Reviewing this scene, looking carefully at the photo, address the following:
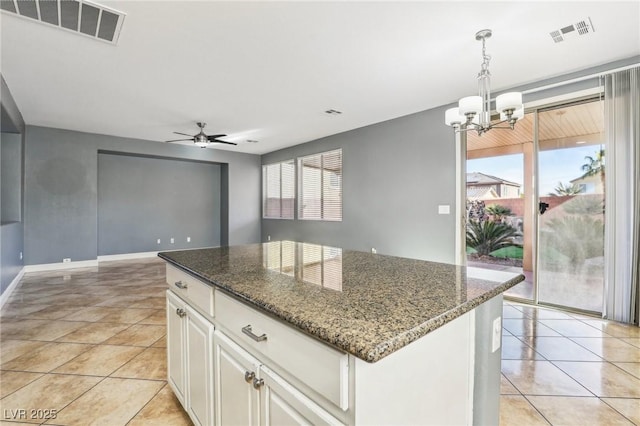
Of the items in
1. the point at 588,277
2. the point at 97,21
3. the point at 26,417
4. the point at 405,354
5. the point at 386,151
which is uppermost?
the point at 97,21

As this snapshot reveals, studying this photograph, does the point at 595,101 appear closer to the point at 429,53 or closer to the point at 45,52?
the point at 429,53

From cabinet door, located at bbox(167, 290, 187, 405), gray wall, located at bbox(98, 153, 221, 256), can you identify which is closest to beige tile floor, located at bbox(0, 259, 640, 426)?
cabinet door, located at bbox(167, 290, 187, 405)

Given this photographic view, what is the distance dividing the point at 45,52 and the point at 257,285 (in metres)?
3.42

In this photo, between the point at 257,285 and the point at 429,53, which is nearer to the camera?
the point at 257,285

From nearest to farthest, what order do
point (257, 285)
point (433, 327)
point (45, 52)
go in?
point (433, 327), point (257, 285), point (45, 52)

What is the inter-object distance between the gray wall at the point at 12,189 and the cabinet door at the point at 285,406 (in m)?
4.82

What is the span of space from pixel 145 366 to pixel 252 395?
67.5 inches

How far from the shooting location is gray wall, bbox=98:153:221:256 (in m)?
6.64

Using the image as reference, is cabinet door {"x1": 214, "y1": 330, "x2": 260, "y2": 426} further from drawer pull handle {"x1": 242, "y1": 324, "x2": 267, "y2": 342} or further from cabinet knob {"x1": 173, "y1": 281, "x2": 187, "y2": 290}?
cabinet knob {"x1": 173, "y1": 281, "x2": 187, "y2": 290}

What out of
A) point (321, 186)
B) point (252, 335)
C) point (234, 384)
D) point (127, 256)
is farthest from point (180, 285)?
point (127, 256)

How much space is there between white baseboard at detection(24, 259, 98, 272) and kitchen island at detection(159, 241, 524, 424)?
5763 millimetres

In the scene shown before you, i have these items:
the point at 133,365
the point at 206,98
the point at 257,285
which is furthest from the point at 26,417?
the point at 206,98

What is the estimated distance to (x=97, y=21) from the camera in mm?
2320

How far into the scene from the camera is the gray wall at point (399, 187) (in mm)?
4246
